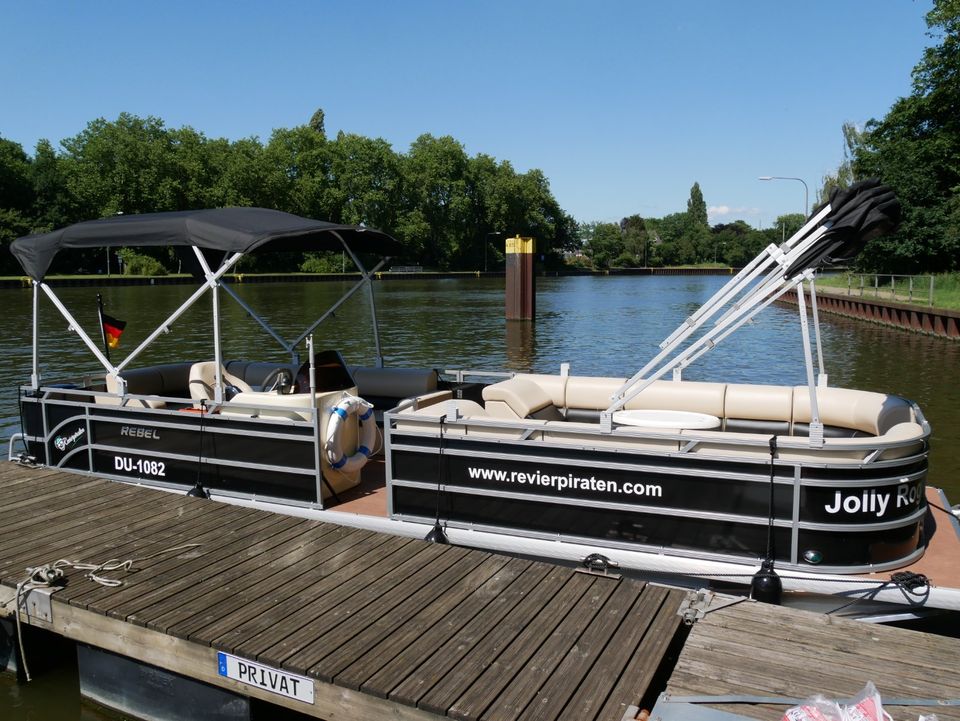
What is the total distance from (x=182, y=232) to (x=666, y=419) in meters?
4.73

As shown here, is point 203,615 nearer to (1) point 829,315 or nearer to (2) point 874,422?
(2) point 874,422

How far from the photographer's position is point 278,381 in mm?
8336

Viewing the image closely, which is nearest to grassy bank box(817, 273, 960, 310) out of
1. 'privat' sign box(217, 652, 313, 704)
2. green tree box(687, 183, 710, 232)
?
'privat' sign box(217, 652, 313, 704)

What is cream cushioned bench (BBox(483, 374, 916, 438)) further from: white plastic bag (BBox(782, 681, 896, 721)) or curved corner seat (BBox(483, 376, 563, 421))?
white plastic bag (BBox(782, 681, 896, 721))

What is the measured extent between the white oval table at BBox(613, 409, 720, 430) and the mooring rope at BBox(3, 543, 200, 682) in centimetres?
391

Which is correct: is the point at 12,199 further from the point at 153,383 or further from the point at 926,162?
the point at 153,383

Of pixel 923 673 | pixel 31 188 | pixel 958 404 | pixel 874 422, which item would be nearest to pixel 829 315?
pixel 958 404

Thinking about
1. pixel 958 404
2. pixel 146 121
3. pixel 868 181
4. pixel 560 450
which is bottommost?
pixel 958 404

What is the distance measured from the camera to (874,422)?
679cm

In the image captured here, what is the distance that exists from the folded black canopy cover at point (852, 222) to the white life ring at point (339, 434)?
3.88m

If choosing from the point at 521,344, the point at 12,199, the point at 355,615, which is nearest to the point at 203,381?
the point at 355,615

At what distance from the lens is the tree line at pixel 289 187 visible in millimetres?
80500

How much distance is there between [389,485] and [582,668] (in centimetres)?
284

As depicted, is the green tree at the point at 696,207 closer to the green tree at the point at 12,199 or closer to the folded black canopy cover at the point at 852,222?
the green tree at the point at 12,199
